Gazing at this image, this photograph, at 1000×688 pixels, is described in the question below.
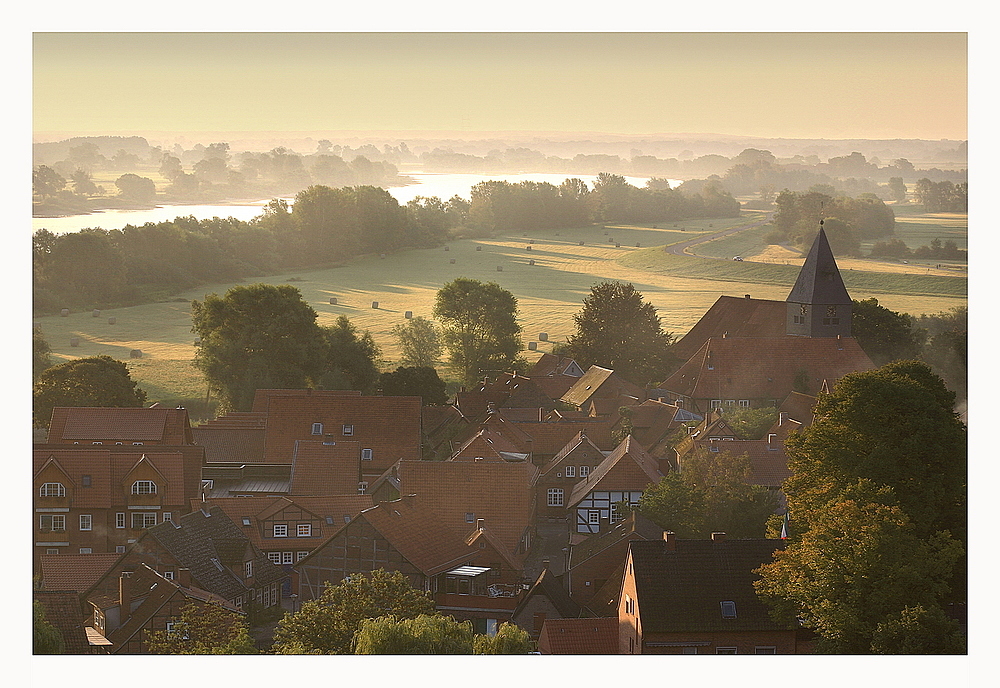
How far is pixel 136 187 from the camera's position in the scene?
952 inches

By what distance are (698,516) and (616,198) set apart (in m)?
8.55

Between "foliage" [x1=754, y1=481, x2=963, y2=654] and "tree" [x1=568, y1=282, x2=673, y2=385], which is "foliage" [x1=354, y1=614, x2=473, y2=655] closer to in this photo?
"foliage" [x1=754, y1=481, x2=963, y2=654]

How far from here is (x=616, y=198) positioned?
25.4 meters

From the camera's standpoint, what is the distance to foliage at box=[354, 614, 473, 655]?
46.1 feet

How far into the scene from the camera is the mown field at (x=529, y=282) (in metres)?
24.5

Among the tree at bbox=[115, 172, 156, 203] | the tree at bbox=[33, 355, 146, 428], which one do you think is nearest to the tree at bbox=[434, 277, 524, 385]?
the tree at bbox=[115, 172, 156, 203]

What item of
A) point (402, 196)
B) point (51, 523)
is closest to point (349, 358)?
point (402, 196)

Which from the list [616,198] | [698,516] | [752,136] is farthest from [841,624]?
[616,198]

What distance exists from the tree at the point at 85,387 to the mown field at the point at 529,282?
457mm

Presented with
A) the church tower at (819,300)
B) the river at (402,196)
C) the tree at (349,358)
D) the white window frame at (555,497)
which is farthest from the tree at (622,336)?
the white window frame at (555,497)

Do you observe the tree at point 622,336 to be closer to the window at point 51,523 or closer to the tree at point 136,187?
the tree at point 136,187

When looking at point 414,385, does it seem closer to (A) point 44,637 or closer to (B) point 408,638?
(A) point 44,637

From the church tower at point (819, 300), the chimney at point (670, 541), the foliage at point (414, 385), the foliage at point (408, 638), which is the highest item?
the church tower at point (819, 300)

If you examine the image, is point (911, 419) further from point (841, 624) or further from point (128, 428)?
point (128, 428)
